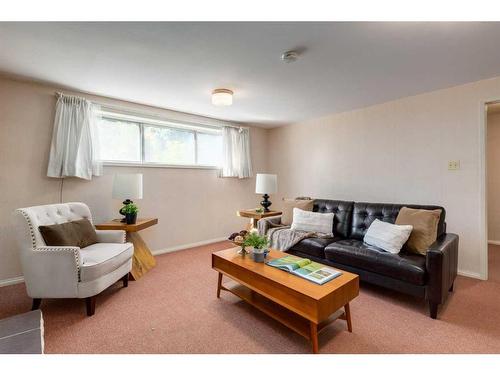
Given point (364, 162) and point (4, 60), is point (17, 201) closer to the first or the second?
point (4, 60)

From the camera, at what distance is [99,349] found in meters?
1.55

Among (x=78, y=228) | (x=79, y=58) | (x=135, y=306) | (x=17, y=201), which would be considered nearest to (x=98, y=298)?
(x=135, y=306)

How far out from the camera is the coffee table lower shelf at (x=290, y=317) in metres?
1.45

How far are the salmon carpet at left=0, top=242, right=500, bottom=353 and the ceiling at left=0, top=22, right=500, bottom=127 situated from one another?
2160 mm

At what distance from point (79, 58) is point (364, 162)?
11.8ft

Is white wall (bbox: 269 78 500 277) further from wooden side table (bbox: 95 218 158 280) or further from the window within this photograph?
wooden side table (bbox: 95 218 158 280)

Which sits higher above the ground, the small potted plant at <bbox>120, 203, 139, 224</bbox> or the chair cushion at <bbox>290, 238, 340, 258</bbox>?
the small potted plant at <bbox>120, 203, 139, 224</bbox>

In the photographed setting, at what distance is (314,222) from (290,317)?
1476mm

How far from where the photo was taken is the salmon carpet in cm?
156

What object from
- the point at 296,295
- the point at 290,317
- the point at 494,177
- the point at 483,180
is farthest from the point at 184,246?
the point at 494,177

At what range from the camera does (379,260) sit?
6.97ft

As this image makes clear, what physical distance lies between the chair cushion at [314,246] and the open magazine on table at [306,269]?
694 millimetres

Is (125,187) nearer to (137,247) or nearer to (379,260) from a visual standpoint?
(137,247)

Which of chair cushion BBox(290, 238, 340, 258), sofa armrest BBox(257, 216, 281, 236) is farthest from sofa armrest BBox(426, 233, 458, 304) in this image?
sofa armrest BBox(257, 216, 281, 236)
